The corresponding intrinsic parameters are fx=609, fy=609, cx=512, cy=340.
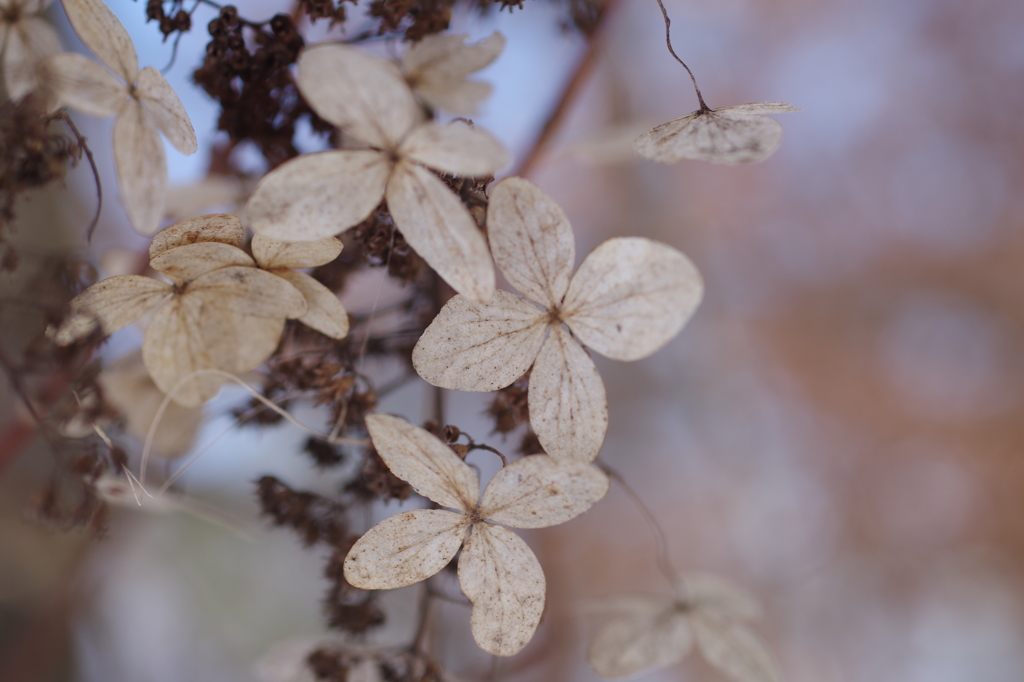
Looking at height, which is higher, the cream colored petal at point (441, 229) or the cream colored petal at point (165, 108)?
the cream colored petal at point (165, 108)

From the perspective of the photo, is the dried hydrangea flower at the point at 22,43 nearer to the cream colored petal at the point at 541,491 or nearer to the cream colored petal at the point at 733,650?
the cream colored petal at the point at 541,491

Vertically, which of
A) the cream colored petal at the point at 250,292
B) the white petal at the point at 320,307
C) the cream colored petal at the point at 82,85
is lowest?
the white petal at the point at 320,307

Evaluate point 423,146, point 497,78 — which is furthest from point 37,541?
point 423,146

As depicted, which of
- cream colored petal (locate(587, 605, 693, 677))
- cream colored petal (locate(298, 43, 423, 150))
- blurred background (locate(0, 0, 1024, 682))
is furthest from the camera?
blurred background (locate(0, 0, 1024, 682))

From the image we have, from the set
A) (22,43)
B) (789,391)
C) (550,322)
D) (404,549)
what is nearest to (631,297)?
(550,322)

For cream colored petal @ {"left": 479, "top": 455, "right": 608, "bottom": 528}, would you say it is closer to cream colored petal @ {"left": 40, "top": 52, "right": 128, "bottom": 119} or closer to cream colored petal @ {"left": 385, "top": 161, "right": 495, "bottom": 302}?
cream colored petal @ {"left": 385, "top": 161, "right": 495, "bottom": 302}

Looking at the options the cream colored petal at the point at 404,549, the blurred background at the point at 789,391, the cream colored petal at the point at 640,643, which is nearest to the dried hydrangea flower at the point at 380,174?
the cream colored petal at the point at 404,549

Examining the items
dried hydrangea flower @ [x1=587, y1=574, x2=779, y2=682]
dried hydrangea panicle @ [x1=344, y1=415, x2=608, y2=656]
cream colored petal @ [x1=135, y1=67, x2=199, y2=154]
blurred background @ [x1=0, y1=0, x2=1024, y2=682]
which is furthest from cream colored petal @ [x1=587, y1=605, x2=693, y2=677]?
blurred background @ [x1=0, y1=0, x2=1024, y2=682]
